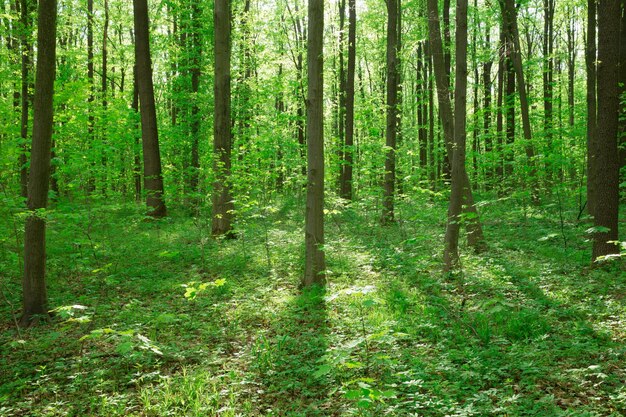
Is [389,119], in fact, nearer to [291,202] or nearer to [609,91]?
[609,91]

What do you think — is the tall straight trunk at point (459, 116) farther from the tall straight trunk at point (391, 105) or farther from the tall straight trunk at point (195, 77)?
the tall straight trunk at point (195, 77)

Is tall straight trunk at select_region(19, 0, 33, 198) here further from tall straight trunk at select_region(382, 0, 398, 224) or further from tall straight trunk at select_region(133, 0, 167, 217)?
tall straight trunk at select_region(382, 0, 398, 224)

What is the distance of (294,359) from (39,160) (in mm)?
4750

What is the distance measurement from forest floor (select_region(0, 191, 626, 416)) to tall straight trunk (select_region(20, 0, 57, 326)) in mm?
418

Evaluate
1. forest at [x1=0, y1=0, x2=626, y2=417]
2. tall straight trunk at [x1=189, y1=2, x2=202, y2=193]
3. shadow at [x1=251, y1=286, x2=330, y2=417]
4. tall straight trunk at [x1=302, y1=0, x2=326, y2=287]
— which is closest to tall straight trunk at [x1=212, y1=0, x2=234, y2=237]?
forest at [x1=0, y1=0, x2=626, y2=417]

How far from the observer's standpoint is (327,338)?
17.8 feet

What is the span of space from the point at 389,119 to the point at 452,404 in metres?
10.7

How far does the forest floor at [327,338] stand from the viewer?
395 centimetres

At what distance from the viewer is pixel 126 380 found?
4730 millimetres

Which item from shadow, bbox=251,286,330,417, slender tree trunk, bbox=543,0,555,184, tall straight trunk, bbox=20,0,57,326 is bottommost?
shadow, bbox=251,286,330,417

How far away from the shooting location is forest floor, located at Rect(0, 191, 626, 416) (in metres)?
3.95

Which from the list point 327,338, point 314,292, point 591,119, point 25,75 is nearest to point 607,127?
point 591,119

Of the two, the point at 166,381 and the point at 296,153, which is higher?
the point at 296,153

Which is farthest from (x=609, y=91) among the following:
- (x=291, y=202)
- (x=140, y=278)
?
(x=291, y=202)
